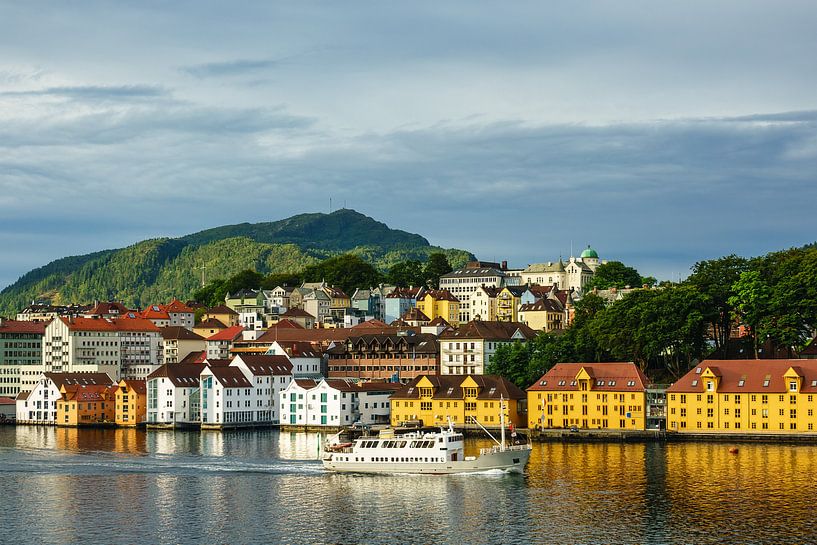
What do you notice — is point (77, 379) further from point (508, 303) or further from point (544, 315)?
point (508, 303)

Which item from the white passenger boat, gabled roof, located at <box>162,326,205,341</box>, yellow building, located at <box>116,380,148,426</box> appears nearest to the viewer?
the white passenger boat

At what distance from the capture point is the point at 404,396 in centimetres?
11356

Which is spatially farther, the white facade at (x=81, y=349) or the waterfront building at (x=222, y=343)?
the waterfront building at (x=222, y=343)

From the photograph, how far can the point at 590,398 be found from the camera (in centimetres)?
10394

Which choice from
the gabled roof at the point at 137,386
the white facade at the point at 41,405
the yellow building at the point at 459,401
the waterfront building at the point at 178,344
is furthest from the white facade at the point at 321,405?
the waterfront building at the point at 178,344

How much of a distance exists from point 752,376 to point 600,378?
1247 centimetres

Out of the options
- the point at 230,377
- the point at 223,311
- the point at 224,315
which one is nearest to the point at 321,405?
the point at 230,377

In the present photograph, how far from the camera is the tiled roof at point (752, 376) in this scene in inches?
3824

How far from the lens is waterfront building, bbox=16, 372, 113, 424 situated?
132 meters

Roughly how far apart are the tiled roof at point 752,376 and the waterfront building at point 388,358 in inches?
1536

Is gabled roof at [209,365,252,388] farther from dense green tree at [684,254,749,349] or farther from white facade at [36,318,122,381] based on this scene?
dense green tree at [684,254,749,349]

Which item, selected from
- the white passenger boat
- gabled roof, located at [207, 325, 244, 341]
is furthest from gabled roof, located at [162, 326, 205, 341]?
the white passenger boat

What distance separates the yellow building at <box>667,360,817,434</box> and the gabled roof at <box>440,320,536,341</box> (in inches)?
1307

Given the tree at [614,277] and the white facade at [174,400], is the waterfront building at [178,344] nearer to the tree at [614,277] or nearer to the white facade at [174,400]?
the white facade at [174,400]
